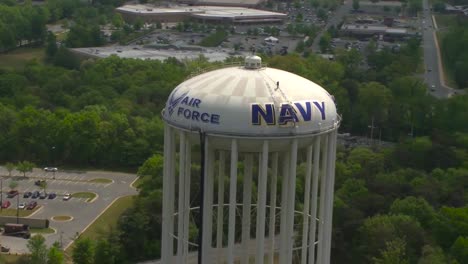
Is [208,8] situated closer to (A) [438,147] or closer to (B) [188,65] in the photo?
(B) [188,65]

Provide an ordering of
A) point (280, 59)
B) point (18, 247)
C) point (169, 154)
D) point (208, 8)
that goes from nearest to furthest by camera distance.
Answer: point (169, 154)
point (18, 247)
point (280, 59)
point (208, 8)

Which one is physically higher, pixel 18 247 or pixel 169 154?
pixel 169 154

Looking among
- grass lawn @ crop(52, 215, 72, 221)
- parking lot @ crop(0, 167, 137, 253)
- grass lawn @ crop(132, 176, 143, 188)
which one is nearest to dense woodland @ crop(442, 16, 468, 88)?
parking lot @ crop(0, 167, 137, 253)

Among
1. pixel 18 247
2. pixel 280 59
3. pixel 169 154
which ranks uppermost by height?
pixel 169 154

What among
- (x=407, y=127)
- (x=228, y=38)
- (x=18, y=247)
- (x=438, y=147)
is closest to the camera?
(x=18, y=247)

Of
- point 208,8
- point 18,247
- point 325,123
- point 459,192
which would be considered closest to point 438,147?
point 459,192

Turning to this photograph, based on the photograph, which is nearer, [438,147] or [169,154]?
[169,154]

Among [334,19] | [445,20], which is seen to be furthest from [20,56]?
[445,20]
